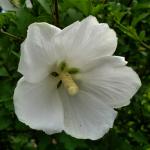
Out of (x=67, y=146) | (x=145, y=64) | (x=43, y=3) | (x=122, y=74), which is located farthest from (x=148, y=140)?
(x=43, y=3)

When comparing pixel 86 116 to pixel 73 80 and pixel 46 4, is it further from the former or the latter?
pixel 46 4

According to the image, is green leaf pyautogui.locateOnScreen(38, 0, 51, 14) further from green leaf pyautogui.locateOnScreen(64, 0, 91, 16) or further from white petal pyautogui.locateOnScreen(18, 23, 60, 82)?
white petal pyautogui.locateOnScreen(18, 23, 60, 82)

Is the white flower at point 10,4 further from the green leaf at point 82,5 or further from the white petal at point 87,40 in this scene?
the white petal at point 87,40

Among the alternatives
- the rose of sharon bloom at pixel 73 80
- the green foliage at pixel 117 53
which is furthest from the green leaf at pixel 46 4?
the rose of sharon bloom at pixel 73 80

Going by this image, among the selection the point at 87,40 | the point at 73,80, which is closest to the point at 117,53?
the point at 73,80

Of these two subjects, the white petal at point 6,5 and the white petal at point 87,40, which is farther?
the white petal at point 6,5

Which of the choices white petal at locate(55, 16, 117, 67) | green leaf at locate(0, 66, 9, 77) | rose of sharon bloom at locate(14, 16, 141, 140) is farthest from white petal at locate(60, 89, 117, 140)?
green leaf at locate(0, 66, 9, 77)

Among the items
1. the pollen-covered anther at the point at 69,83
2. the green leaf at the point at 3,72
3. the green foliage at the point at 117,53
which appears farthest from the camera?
the green leaf at the point at 3,72
